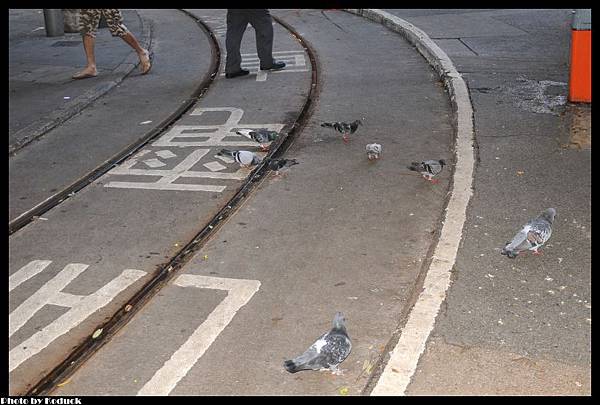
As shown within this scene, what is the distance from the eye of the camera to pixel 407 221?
6.27 m

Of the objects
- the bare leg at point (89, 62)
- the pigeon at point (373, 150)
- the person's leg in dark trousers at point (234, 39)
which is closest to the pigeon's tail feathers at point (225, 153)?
the pigeon at point (373, 150)

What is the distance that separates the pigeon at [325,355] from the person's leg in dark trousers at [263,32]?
791 centimetres

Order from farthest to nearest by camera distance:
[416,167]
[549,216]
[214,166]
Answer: [214,166] < [416,167] < [549,216]

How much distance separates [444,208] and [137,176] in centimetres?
308

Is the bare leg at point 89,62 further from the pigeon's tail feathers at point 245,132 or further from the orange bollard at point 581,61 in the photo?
the orange bollard at point 581,61

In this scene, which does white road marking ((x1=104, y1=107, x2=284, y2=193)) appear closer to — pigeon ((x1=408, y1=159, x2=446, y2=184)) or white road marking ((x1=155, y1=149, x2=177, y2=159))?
white road marking ((x1=155, y1=149, x2=177, y2=159))

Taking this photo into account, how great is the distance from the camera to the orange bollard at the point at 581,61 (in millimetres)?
8742

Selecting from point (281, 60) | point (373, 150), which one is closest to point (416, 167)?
point (373, 150)

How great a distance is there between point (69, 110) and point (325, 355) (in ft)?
22.2

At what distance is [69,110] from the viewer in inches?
385

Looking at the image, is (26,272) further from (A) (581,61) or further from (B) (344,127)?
(A) (581,61)

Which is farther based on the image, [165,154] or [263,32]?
[263,32]
